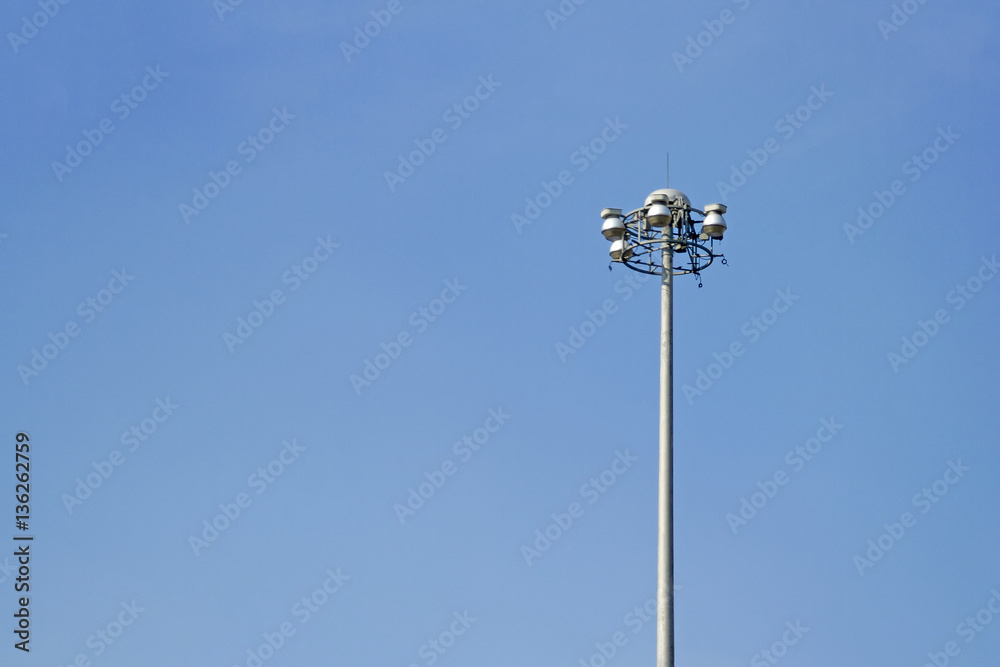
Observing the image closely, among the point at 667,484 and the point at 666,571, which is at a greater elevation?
the point at 667,484

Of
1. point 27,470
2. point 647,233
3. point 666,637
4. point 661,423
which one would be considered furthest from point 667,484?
point 27,470

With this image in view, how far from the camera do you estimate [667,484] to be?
64.8 feet

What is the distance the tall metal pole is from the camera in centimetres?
1903

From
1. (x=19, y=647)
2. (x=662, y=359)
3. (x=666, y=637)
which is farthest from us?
(x=19, y=647)

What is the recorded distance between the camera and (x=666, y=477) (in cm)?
1980

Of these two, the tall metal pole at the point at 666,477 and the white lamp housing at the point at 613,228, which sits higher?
the white lamp housing at the point at 613,228

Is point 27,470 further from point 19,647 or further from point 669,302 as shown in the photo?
point 669,302

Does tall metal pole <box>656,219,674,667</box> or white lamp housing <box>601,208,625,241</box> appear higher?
white lamp housing <box>601,208,625,241</box>

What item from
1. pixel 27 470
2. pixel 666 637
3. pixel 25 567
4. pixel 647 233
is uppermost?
pixel 647 233

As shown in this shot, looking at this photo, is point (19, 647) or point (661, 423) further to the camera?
point (19, 647)

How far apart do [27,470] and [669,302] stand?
1662cm

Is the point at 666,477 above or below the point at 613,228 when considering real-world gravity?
below

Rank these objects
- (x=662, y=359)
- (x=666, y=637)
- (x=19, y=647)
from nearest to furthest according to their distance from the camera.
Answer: (x=666, y=637) → (x=662, y=359) → (x=19, y=647)

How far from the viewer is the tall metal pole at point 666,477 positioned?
62.4ft
